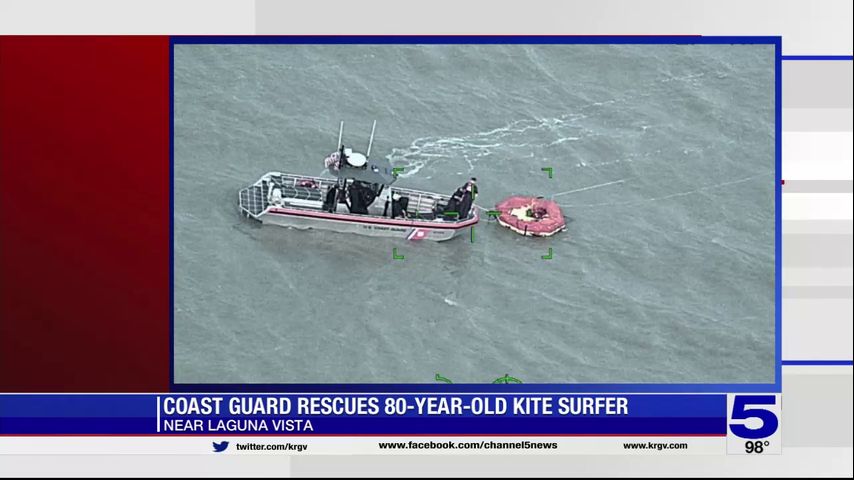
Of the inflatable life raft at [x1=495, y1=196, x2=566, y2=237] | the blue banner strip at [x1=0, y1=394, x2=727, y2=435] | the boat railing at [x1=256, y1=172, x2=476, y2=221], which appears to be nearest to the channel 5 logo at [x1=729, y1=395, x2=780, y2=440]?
the blue banner strip at [x1=0, y1=394, x2=727, y2=435]

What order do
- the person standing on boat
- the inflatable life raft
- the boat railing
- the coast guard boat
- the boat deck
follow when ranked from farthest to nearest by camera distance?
the boat railing
the boat deck
the inflatable life raft
the person standing on boat
the coast guard boat

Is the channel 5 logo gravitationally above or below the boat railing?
below

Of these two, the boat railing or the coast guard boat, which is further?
the boat railing

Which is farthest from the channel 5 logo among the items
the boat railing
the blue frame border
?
the boat railing

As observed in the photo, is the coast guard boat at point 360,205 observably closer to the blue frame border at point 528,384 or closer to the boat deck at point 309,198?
the boat deck at point 309,198

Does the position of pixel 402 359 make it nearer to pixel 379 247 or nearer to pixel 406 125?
pixel 379 247

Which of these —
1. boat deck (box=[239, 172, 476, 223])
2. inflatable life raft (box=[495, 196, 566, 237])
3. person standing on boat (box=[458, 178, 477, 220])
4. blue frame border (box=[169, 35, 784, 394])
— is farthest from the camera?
boat deck (box=[239, 172, 476, 223])

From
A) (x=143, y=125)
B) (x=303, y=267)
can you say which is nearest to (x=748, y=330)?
(x=303, y=267)

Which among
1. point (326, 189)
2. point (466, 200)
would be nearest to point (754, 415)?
point (466, 200)

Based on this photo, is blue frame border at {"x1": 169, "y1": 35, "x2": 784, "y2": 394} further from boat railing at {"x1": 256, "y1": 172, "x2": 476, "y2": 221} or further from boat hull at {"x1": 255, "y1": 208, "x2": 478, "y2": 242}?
boat railing at {"x1": 256, "y1": 172, "x2": 476, "y2": 221}
